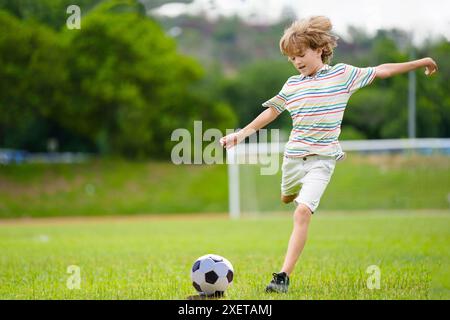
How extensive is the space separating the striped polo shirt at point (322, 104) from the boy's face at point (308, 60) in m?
0.05

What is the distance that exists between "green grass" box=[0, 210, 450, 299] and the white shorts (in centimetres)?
64

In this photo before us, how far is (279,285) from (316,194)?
707 millimetres

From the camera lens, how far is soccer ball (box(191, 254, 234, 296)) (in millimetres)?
5000

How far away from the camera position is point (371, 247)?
9.20 metres

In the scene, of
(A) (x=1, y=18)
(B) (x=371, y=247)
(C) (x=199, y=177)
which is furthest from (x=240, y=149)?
(B) (x=371, y=247)

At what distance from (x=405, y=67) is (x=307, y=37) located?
2.35ft

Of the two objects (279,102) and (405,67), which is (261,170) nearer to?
(279,102)

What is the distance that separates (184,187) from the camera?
27.3m

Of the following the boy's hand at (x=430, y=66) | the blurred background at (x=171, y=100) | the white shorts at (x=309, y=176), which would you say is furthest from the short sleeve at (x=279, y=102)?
the blurred background at (x=171, y=100)

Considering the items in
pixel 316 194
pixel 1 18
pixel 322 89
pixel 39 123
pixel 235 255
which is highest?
pixel 1 18

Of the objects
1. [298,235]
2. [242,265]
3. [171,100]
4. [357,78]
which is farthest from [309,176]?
[171,100]

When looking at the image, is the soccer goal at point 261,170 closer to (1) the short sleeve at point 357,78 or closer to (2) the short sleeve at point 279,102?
(2) the short sleeve at point 279,102

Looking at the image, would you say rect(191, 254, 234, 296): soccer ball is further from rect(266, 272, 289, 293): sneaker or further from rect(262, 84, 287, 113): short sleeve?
rect(262, 84, 287, 113): short sleeve
